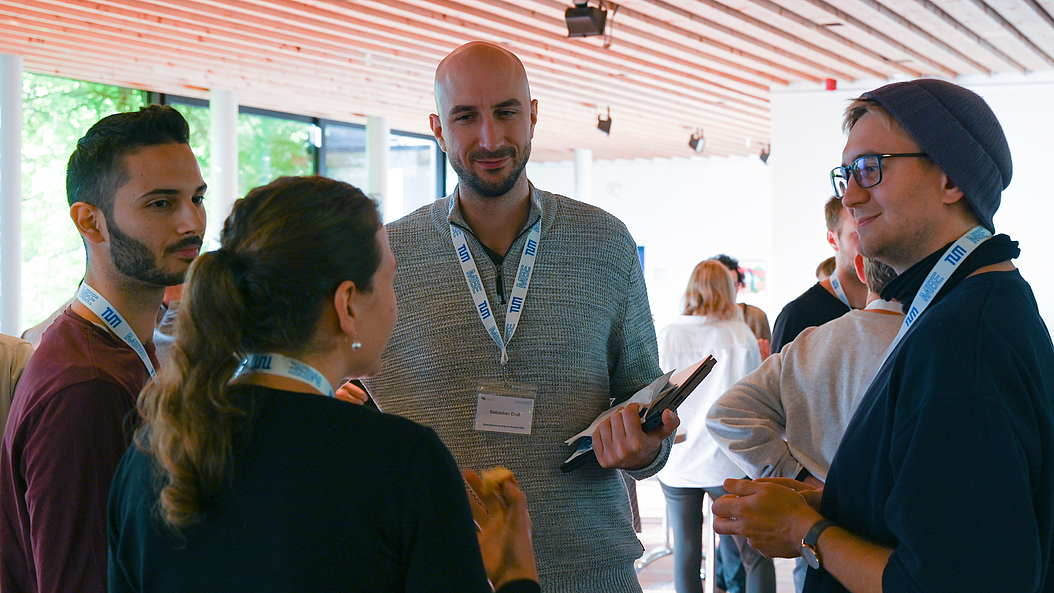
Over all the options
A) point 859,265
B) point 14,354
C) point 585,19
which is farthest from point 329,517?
point 585,19

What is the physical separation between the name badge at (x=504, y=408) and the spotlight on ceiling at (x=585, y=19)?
446cm

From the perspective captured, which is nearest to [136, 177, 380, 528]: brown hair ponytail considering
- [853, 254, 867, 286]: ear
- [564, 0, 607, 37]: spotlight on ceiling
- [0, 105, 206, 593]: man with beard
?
[0, 105, 206, 593]: man with beard

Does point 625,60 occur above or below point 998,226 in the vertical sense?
above

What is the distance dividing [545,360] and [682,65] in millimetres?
6944

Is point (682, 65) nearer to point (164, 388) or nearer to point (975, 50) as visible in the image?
point (975, 50)

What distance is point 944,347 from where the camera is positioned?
132 centimetres

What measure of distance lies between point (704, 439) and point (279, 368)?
3.81 meters

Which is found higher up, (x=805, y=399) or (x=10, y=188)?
(x=10, y=188)

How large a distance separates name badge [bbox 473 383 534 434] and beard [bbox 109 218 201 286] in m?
0.70

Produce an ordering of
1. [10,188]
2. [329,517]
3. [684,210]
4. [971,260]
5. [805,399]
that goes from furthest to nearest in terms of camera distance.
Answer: [684,210] → [10,188] → [805,399] → [971,260] → [329,517]

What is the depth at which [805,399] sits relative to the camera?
262 cm

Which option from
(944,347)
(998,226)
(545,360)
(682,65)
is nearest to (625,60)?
(682,65)

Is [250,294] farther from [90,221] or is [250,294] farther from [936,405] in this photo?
[936,405]

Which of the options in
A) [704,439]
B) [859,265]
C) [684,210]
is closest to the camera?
[859,265]
